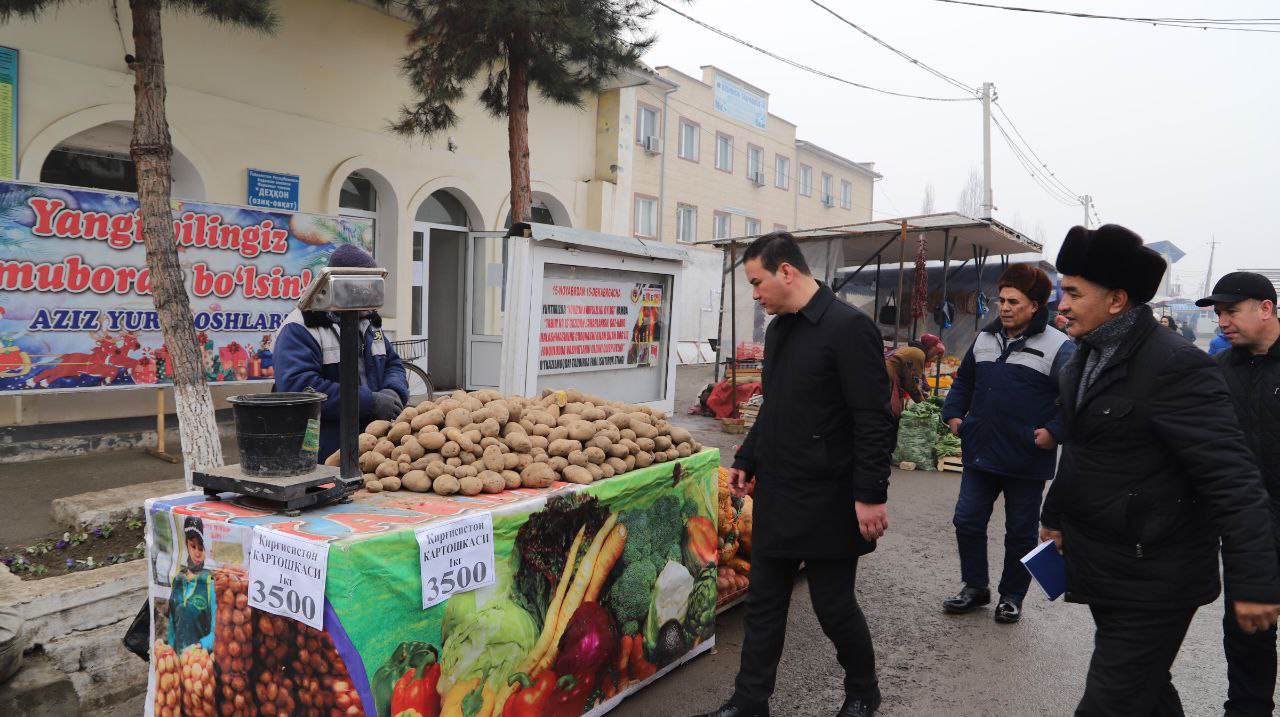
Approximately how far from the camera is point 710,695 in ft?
11.7

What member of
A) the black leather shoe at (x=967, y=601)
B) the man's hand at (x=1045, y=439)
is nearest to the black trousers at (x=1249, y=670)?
the man's hand at (x=1045, y=439)

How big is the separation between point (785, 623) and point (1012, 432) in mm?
2070

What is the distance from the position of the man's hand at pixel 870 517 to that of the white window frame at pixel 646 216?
2117 centimetres

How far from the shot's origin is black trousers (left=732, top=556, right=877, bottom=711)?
3.12 metres

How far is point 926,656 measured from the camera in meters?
4.11

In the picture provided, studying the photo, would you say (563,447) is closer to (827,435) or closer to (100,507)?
(827,435)

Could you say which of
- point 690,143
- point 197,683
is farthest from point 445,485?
point 690,143

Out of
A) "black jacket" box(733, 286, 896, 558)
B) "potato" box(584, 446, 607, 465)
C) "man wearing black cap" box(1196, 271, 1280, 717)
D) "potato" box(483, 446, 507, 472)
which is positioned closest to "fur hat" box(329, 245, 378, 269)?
"potato" box(483, 446, 507, 472)

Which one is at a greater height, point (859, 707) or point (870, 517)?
point (870, 517)

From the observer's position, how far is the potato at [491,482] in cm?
297

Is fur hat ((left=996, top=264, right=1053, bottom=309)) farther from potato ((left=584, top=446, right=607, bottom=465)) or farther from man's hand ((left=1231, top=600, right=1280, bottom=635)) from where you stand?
potato ((left=584, top=446, right=607, bottom=465))

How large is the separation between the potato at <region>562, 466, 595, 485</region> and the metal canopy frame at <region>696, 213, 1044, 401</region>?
791 cm

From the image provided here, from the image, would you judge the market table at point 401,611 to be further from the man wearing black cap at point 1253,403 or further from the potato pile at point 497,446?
the man wearing black cap at point 1253,403

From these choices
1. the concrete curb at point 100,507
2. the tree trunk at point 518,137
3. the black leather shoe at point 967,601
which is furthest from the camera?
the tree trunk at point 518,137
